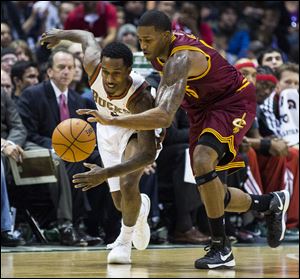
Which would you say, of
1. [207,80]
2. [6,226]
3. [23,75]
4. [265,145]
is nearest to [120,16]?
[23,75]

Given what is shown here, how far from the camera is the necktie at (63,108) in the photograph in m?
9.16

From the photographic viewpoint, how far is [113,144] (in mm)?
7023

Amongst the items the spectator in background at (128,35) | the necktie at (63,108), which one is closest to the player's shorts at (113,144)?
the necktie at (63,108)

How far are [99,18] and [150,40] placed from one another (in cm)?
597

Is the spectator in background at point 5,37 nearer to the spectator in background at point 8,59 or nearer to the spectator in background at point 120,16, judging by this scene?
the spectator in background at point 8,59

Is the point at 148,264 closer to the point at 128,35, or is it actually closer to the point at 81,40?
the point at 81,40

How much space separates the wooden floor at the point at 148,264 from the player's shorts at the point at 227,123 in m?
0.87

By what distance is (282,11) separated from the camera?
14898mm

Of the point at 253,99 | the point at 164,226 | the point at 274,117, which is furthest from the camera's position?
the point at 274,117

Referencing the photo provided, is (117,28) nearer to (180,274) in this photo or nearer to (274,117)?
(274,117)

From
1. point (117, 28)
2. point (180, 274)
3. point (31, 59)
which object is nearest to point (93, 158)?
point (31, 59)

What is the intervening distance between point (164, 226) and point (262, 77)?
7.38ft

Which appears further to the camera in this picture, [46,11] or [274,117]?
[46,11]

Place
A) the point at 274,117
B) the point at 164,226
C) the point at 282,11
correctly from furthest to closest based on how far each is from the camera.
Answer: the point at 282,11, the point at 274,117, the point at 164,226
